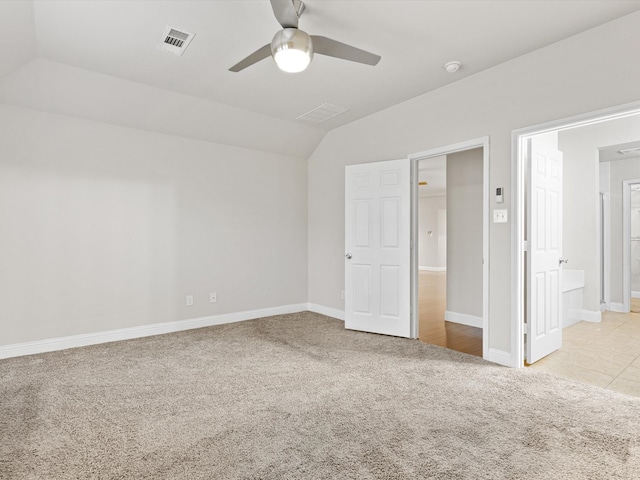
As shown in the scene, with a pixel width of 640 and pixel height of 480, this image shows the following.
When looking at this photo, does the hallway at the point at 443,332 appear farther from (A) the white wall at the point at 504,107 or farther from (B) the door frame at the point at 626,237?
→ (B) the door frame at the point at 626,237

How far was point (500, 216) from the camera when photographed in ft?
11.0

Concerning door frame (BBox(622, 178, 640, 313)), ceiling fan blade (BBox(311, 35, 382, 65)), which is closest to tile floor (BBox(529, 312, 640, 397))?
door frame (BBox(622, 178, 640, 313))

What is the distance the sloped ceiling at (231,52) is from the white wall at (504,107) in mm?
127

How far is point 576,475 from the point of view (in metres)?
1.78

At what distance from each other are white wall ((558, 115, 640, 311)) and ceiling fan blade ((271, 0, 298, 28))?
2.72 m

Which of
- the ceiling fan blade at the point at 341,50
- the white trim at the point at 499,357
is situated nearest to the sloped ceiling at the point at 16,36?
the ceiling fan blade at the point at 341,50

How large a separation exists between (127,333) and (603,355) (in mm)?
4999

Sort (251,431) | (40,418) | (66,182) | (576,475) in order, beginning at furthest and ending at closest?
(66,182)
(40,418)
(251,431)
(576,475)

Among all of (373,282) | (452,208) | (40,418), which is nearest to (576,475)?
(373,282)

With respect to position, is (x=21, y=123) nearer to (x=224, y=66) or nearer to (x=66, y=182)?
(x=66, y=182)

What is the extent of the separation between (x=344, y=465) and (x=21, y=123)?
4.41 m

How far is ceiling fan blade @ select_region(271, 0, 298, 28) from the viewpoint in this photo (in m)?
1.97

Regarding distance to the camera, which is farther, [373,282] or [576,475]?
[373,282]

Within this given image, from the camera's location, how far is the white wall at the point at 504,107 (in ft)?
8.64
